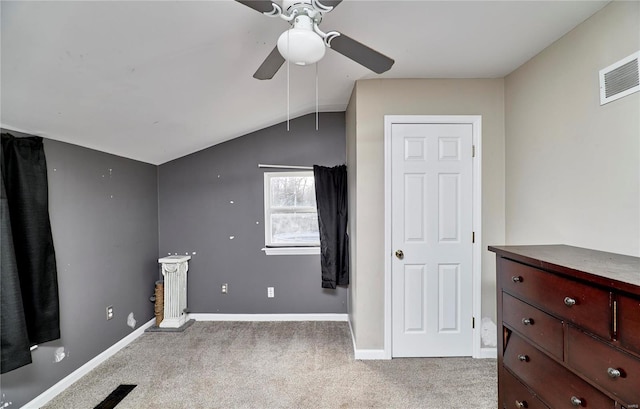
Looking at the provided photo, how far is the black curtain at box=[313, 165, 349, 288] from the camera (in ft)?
11.4

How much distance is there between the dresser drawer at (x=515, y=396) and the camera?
57.9 inches

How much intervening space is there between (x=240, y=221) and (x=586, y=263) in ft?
10.6

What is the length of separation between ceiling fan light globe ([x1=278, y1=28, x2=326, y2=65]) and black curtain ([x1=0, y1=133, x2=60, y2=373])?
193 cm

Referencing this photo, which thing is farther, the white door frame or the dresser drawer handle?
the white door frame

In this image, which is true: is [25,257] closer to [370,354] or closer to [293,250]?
[293,250]

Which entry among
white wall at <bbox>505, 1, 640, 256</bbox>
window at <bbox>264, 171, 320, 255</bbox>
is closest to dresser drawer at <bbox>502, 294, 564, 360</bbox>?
white wall at <bbox>505, 1, 640, 256</bbox>

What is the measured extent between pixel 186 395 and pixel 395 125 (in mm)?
2736

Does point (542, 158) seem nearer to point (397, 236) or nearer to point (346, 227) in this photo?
point (397, 236)

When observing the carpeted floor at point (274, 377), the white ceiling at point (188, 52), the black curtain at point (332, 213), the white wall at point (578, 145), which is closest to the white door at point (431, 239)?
the carpeted floor at point (274, 377)

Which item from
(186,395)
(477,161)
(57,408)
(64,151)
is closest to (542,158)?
(477,161)

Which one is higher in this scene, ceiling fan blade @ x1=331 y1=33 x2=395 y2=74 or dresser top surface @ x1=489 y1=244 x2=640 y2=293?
ceiling fan blade @ x1=331 y1=33 x2=395 y2=74

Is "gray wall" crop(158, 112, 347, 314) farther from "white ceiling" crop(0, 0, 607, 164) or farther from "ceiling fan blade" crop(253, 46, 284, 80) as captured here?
"ceiling fan blade" crop(253, 46, 284, 80)

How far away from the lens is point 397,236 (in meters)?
2.67

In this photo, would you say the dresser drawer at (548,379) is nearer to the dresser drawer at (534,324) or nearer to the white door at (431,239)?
the dresser drawer at (534,324)
